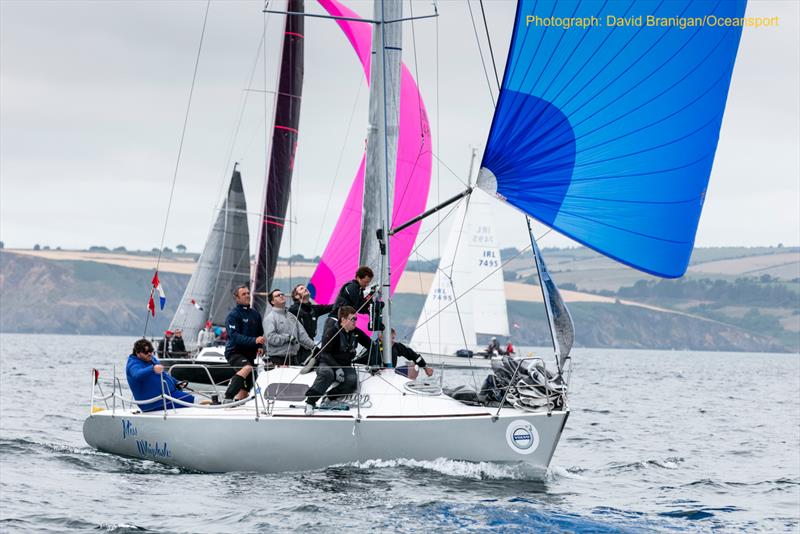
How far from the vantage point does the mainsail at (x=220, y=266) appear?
3219 cm

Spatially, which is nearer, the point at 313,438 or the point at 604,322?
the point at 313,438

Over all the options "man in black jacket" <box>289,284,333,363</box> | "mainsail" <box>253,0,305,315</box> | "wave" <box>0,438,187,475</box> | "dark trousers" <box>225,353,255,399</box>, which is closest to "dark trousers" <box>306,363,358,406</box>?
"man in black jacket" <box>289,284,333,363</box>

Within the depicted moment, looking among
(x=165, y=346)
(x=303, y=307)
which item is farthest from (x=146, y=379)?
(x=165, y=346)

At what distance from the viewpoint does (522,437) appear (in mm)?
9938

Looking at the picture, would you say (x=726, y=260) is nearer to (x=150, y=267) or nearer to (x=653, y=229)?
(x=150, y=267)

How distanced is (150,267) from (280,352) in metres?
165

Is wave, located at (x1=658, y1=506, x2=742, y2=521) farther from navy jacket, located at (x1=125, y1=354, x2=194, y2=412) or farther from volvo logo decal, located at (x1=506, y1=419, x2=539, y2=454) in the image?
navy jacket, located at (x1=125, y1=354, x2=194, y2=412)

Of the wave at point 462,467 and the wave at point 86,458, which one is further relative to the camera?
the wave at point 86,458

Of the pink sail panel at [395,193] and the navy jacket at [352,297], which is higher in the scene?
the pink sail panel at [395,193]

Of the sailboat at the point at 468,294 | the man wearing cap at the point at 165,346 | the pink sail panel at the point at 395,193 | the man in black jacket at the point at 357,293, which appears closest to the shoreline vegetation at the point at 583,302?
the sailboat at the point at 468,294

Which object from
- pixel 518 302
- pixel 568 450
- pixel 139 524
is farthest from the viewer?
pixel 518 302

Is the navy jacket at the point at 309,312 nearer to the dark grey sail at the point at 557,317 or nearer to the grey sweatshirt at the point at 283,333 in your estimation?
the grey sweatshirt at the point at 283,333

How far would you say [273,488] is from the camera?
955 centimetres

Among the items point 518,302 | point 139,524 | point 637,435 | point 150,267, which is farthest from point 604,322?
point 139,524
